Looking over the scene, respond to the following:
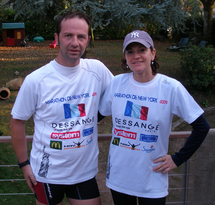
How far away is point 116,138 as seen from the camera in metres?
2.20

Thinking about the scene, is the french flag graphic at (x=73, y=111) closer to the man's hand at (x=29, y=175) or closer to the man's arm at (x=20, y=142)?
the man's arm at (x=20, y=142)

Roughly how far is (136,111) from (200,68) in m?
8.64

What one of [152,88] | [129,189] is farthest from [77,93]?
[129,189]

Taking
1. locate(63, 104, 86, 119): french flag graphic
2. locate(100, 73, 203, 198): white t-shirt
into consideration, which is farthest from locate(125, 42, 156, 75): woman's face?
locate(63, 104, 86, 119): french flag graphic

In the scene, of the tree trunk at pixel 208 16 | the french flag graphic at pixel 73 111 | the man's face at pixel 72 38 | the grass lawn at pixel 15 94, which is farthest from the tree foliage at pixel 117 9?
the tree trunk at pixel 208 16

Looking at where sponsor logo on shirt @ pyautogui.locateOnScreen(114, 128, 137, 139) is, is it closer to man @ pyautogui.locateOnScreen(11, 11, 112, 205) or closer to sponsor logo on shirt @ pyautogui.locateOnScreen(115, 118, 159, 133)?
sponsor logo on shirt @ pyautogui.locateOnScreen(115, 118, 159, 133)

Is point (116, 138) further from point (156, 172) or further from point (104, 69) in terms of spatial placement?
point (104, 69)

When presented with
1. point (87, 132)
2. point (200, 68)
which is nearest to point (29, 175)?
point (87, 132)

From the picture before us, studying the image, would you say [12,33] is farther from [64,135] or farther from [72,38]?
[64,135]

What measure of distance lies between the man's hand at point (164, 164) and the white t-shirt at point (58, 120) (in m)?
0.57

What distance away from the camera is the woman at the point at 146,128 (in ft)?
6.84

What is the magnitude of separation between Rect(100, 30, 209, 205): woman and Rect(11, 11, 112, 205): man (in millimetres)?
250

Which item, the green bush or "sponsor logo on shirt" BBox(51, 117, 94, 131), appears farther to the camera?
the green bush

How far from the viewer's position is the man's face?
217 cm
